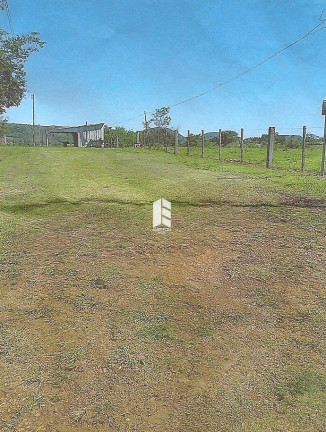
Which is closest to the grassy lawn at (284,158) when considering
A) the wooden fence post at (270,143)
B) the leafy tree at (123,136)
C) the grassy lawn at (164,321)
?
the wooden fence post at (270,143)

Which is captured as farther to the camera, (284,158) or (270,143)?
(284,158)

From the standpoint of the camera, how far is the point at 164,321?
2574 millimetres

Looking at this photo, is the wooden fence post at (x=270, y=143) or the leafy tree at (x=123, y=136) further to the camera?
the leafy tree at (x=123, y=136)

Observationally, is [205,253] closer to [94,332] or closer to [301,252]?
[301,252]

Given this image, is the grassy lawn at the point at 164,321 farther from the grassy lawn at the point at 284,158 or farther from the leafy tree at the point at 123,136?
the leafy tree at the point at 123,136

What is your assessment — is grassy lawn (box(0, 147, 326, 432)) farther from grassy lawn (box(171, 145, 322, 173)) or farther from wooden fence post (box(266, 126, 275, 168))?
grassy lawn (box(171, 145, 322, 173))

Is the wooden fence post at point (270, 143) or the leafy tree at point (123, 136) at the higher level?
the leafy tree at point (123, 136)

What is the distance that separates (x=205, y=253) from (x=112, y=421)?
2095 mm

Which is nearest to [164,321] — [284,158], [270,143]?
[270,143]

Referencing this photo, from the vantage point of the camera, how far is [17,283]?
10.3 ft

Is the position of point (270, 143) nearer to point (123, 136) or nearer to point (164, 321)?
point (164, 321)

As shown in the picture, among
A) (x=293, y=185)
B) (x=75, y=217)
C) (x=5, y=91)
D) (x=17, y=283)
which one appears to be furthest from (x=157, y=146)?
(x=17, y=283)

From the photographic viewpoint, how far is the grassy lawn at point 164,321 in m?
1.85

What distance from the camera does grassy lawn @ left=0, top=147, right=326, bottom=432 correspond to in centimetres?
185
